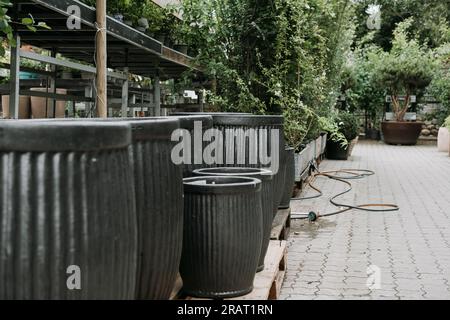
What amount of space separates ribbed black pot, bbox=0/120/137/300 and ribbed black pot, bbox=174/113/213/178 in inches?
40.8

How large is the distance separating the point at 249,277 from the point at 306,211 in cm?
359

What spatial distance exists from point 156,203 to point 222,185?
51 cm

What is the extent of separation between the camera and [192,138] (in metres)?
2.40

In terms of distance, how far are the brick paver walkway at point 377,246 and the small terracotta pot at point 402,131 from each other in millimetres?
7432

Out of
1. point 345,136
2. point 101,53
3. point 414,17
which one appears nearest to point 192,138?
point 101,53

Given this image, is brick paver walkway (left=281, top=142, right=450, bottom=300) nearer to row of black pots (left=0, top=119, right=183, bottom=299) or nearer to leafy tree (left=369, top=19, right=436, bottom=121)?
row of black pots (left=0, top=119, right=183, bottom=299)

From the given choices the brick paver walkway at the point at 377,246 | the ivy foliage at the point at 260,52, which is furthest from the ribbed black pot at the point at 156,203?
the ivy foliage at the point at 260,52

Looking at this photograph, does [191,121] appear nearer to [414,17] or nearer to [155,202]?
[155,202]

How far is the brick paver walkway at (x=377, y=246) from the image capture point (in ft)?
11.0

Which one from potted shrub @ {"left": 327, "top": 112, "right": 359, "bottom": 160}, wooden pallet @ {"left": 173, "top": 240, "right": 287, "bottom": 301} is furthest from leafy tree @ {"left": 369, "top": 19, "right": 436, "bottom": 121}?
wooden pallet @ {"left": 173, "top": 240, "right": 287, "bottom": 301}

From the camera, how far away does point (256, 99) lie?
5812 mm
